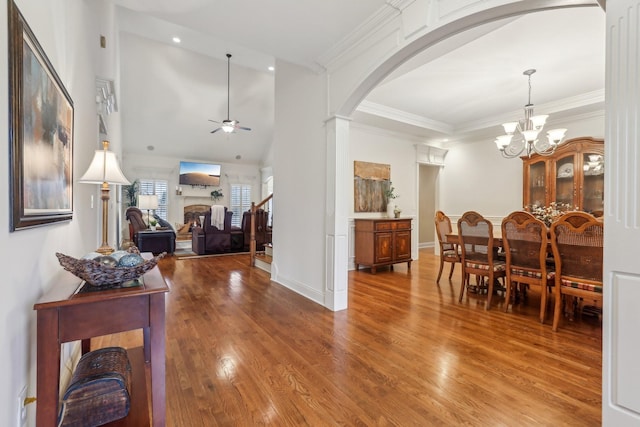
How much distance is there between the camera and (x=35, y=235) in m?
1.25

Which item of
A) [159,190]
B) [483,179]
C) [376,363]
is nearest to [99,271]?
[376,363]

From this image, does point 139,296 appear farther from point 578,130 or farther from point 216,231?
point 578,130

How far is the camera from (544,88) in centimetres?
430

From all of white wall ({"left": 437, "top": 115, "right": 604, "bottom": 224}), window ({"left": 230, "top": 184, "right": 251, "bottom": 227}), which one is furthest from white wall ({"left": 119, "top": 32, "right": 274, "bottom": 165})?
white wall ({"left": 437, "top": 115, "right": 604, "bottom": 224})

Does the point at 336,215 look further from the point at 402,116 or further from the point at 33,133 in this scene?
the point at 402,116

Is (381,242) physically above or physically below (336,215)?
below

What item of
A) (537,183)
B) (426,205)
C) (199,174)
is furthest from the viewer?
(199,174)

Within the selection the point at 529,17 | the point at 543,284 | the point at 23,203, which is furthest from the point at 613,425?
the point at 529,17

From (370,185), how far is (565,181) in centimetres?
331

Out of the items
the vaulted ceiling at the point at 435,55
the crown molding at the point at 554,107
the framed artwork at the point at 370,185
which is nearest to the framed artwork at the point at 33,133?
the vaulted ceiling at the point at 435,55

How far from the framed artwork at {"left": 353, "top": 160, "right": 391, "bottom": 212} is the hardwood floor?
2.39 metres

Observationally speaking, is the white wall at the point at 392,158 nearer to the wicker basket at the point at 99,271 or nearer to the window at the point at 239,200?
the wicker basket at the point at 99,271

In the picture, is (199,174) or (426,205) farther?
(199,174)

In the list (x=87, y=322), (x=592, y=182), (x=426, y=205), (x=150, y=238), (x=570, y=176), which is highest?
(x=570, y=176)
